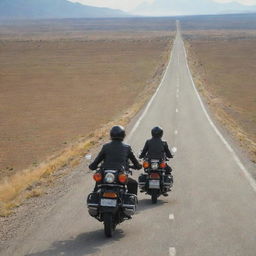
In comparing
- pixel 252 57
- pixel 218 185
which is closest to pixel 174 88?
pixel 218 185

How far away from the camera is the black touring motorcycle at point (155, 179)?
40.6 ft

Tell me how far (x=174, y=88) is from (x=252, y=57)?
167ft

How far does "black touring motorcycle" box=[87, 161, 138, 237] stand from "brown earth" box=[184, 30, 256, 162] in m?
11.1

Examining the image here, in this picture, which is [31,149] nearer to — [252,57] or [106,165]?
[106,165]

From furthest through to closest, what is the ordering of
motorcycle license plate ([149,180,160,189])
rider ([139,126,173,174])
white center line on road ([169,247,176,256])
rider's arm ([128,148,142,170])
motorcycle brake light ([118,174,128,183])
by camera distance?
rider ([139,126,173,174])
motorcycle license plate ([149,180,160,189])
rider's arm ([128,148,142,170])
motorcycle brake light ([118,174,128,183])
white center line on road ([169,247,176,256])

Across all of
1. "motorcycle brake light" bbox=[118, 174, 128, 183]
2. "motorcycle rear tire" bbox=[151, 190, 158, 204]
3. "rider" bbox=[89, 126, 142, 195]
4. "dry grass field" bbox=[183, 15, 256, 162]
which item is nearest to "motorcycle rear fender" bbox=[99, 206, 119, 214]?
"motorcycle brake light" bbox=[118, 174, 128, 183]

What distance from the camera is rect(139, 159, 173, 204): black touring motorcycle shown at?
40.6 feet

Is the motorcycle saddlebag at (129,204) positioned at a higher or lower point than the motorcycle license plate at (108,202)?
lower

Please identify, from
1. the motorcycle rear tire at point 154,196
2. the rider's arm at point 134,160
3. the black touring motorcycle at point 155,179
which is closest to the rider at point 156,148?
the black touring motorcycle at point 155,179

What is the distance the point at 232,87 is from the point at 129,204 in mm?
50019

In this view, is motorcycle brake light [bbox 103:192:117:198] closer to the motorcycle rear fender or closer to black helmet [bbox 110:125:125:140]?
the motorcycle rear fender

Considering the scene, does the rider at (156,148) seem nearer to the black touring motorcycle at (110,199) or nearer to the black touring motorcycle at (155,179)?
the black touring motorcycle at (155,179)

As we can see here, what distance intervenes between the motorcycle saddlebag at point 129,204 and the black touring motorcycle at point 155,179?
2409mm

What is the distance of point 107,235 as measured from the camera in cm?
975
